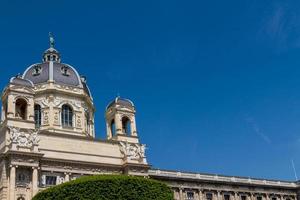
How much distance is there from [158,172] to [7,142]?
2113cm

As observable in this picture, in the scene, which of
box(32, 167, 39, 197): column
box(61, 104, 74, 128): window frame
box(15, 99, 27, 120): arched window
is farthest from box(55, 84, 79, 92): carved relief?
box(32, 167, 39, 197): column

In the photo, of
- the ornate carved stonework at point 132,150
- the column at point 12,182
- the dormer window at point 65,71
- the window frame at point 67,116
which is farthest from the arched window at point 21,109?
the ornate carved stonework at point 132,150

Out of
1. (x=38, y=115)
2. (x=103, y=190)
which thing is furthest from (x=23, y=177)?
(x=103, y=190)

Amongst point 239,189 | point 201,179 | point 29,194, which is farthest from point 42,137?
point 239,189

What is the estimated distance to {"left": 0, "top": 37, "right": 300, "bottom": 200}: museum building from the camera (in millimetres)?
51938

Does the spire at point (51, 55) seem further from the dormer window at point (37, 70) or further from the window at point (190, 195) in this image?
the window at point (190, 195)

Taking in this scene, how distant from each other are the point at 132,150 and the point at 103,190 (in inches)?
799

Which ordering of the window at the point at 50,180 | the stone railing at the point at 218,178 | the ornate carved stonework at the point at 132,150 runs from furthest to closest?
1. the stone railing at the point at 218,178
2. the ornate carved stonework at the point at 132,150
3. the window at the point at 50,180

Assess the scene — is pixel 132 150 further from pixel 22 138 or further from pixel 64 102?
pixel 22 138

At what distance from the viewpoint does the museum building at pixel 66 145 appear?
2045 inches

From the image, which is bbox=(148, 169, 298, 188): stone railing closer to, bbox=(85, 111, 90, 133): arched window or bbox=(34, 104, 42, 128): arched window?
bbox=(85, 111, 90, 133): arched window

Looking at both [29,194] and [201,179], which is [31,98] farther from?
[201,179]

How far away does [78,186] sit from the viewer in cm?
3994

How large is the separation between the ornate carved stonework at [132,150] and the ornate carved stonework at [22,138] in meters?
11.0
